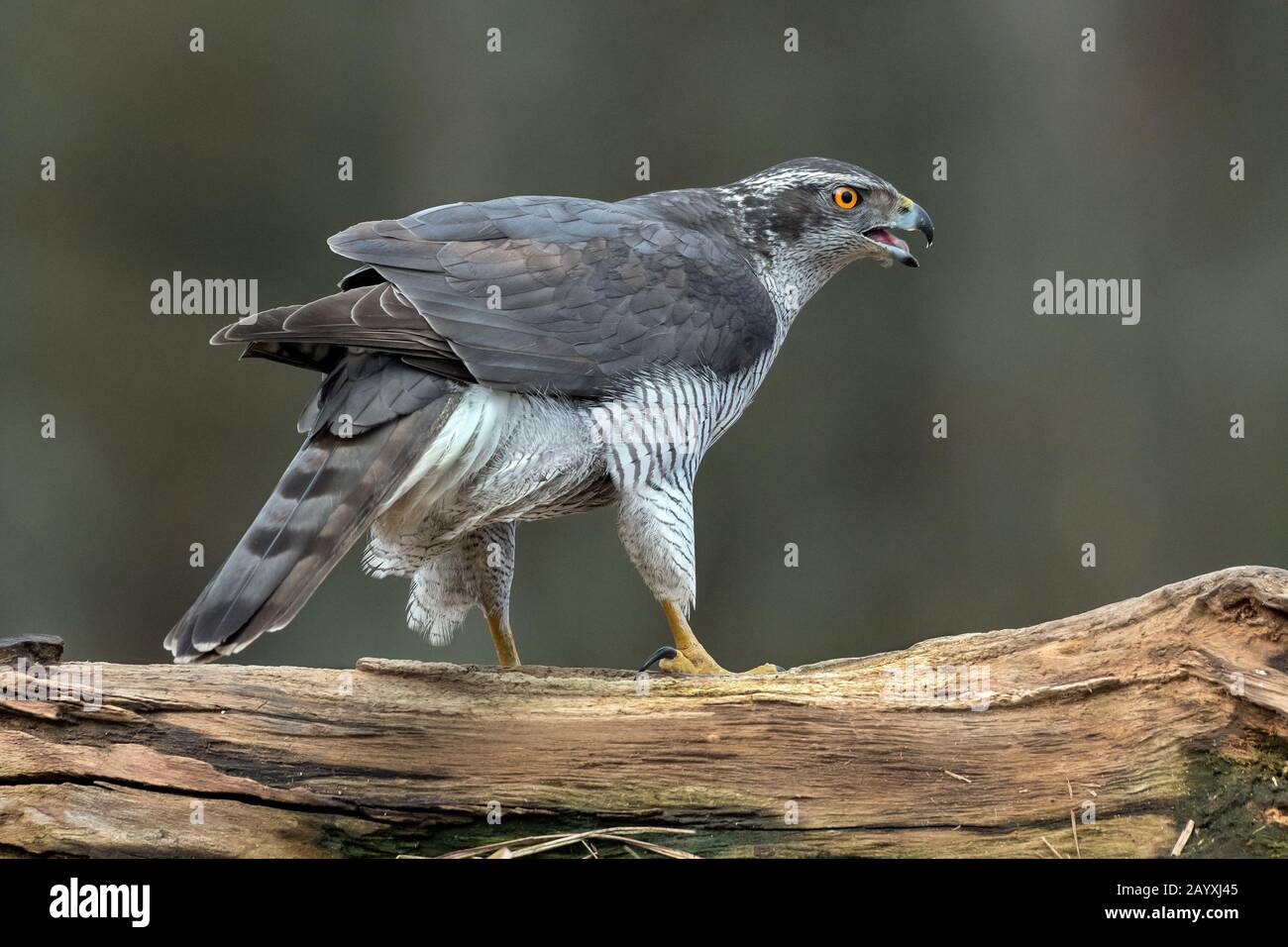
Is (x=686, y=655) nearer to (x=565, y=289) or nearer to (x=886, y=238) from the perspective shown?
(x=565, y=289)

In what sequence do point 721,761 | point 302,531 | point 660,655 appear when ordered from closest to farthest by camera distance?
point 302,531
point 721,761
point 660,655

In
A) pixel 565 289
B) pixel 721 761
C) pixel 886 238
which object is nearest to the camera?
pixel 721 761

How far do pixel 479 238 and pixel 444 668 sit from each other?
1.34 metres

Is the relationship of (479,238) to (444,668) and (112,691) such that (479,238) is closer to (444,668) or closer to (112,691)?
(444,668)

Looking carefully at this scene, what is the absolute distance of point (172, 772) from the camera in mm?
3379

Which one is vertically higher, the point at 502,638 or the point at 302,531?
the point at 302,531

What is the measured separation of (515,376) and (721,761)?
1.25 m

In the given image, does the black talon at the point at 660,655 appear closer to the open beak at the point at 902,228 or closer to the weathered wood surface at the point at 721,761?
the weathered wood surface at the point at 721,761

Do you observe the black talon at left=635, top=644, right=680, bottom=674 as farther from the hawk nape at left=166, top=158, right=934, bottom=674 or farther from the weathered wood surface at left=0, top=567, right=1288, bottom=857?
the weathered wood surface at left=0, top=567, right=1288, bottom=857

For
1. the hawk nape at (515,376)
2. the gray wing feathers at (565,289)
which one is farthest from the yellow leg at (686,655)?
the gray wing feathers at (565,289)

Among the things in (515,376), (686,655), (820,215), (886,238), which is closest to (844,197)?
(820,215)

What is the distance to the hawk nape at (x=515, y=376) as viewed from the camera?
3.48 metres

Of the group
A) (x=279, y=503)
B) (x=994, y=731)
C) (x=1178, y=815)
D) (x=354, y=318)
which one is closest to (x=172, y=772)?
(x=279, y=503)

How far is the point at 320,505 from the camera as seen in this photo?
3.44 m
